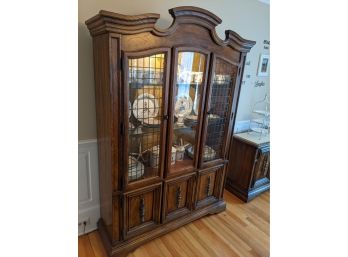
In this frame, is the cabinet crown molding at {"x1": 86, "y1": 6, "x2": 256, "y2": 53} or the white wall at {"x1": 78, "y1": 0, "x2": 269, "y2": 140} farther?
Answer: the white wall at {"x1": 78, "y1": 0, "x2": 269, "y2": 140}

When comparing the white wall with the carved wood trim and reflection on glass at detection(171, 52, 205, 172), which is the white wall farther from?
the carved wood trim

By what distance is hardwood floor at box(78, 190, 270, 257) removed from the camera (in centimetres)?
177

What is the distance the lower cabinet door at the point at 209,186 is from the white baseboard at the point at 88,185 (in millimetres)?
968

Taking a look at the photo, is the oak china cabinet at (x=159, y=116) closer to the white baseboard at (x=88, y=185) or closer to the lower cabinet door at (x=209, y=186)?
the lower cabinet door at (x=209, y=186)

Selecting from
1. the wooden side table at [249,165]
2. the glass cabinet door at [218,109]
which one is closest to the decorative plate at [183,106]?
the glass cabinet door at [218,109]

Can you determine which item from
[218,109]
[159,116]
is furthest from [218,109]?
[159,116]

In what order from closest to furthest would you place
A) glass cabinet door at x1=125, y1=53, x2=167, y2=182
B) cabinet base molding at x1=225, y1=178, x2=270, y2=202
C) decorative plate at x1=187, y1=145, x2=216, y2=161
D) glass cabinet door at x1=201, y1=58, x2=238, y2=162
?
1. glass cabinet door at x1=125, y1=53, x2=167, y2=182
2. glass cabinet door at x1=201, y1=58, x2=238, y2=162
3. decorative plate at x1=187, y1=145, x2=216, y2=161
4. cabinet base molding at x1=225, y1=178, x2=270, y2=202

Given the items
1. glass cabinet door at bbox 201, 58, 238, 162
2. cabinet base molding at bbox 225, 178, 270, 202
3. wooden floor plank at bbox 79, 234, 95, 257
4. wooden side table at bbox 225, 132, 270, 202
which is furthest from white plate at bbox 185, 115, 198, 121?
wooden floor plank at bbox 79, 234, 95, 257

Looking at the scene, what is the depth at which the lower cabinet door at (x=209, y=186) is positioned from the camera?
6.76 feet

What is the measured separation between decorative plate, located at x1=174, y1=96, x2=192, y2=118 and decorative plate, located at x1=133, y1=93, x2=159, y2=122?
0.24 m

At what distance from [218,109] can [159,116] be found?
66 cm
